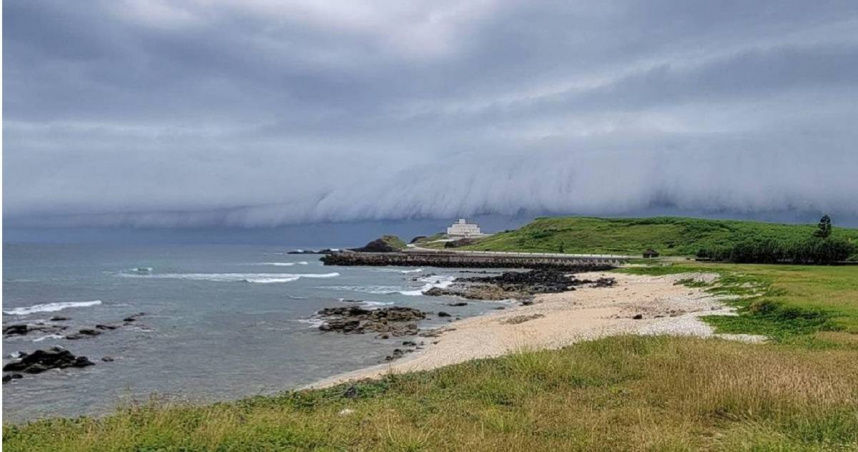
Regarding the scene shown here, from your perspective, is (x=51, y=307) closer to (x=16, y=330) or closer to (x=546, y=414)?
(x=16, y=330)

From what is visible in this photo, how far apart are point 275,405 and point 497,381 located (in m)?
4.74

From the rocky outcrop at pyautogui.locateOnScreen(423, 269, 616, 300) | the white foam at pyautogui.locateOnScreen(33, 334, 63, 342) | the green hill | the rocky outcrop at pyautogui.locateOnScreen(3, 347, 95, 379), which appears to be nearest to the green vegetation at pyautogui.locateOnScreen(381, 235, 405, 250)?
the green hill

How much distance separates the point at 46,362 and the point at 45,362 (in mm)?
41

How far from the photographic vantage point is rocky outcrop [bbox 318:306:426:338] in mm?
38938

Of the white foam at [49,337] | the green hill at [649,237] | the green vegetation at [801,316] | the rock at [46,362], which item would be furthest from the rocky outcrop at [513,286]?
the green hill at [649,237]

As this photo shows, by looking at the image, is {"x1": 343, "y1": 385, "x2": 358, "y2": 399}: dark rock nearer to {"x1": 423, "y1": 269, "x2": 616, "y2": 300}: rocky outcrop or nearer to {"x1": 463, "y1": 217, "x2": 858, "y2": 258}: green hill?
{"x1": 423, "y1": 269, "x2": 616, "y2": 300}: rocky outcrop

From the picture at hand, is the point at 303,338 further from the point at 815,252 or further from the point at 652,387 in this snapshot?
the point at 815,252

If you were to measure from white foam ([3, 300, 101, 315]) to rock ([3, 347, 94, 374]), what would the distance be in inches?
1006

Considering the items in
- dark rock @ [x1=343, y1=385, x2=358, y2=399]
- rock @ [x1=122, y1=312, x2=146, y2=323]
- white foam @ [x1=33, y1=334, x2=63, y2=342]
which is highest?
dark rock @ [x1=343, y1=385, x2=358, y2=399]

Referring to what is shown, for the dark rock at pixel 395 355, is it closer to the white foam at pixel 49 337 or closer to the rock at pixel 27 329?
the white foam at pixel 49 337

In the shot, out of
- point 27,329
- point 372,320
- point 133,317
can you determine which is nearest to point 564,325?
point 372,320

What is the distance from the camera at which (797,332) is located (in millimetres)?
21703

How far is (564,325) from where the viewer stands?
33.9 meters

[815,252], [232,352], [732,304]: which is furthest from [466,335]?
[815,252]
